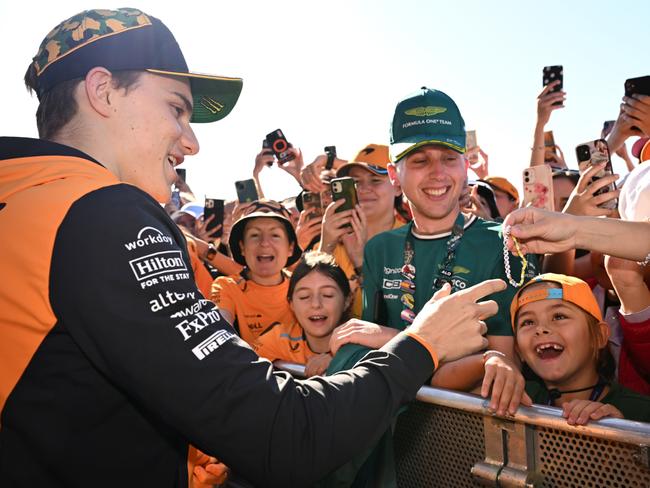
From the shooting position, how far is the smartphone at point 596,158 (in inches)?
122

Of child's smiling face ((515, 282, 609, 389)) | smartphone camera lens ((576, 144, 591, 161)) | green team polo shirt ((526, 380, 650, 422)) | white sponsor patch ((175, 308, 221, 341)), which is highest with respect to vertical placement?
smartphone camera lens ((576, 144, 591, 161))

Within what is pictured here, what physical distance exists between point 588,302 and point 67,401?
2.40 metres

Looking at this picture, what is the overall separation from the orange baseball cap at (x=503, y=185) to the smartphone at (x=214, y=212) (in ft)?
11.1

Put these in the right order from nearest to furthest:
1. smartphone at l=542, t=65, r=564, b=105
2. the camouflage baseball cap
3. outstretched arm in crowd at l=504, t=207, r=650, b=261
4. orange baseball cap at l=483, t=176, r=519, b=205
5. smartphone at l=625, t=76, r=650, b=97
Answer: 1. the camouflage baseball cap
2. outstretched arm in crowd at l=504, t=207, r=650, b=261
3. smartphone at l=625, t=76, r=650, b=97
4. smartphone at l=542, t=65, r=564, b=105
5. orange baseball cap at l=483, t=176, r=519, b=205

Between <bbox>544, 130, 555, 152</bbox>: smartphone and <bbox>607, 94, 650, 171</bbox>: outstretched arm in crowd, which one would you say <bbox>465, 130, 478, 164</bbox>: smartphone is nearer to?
<bbox>544, 130, 555, 152</bbox>: smartphone

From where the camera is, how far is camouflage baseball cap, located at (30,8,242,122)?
1751mm

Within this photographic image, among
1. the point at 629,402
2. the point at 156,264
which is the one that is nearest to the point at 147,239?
Result: the point at 156,264

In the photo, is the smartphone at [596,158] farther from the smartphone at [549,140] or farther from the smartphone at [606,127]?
the smartphone at [549,140]

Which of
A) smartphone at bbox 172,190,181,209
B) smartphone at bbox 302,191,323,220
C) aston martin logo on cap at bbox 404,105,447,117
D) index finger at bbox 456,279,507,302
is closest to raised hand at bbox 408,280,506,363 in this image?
index finger at bbox 456,279,507,302

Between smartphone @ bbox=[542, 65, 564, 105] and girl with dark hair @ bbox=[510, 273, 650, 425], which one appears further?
smartphone @ bbox=[542, 65, 564, 105]

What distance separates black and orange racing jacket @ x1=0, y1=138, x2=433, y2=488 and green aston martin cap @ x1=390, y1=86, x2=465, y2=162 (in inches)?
79.6

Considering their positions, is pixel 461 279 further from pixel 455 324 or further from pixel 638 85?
pixel 638 85

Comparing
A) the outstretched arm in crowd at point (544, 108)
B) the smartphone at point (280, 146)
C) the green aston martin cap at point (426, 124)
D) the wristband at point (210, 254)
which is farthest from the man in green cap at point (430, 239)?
the smartphone at point (280, 146)

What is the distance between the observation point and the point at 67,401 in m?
1.41
